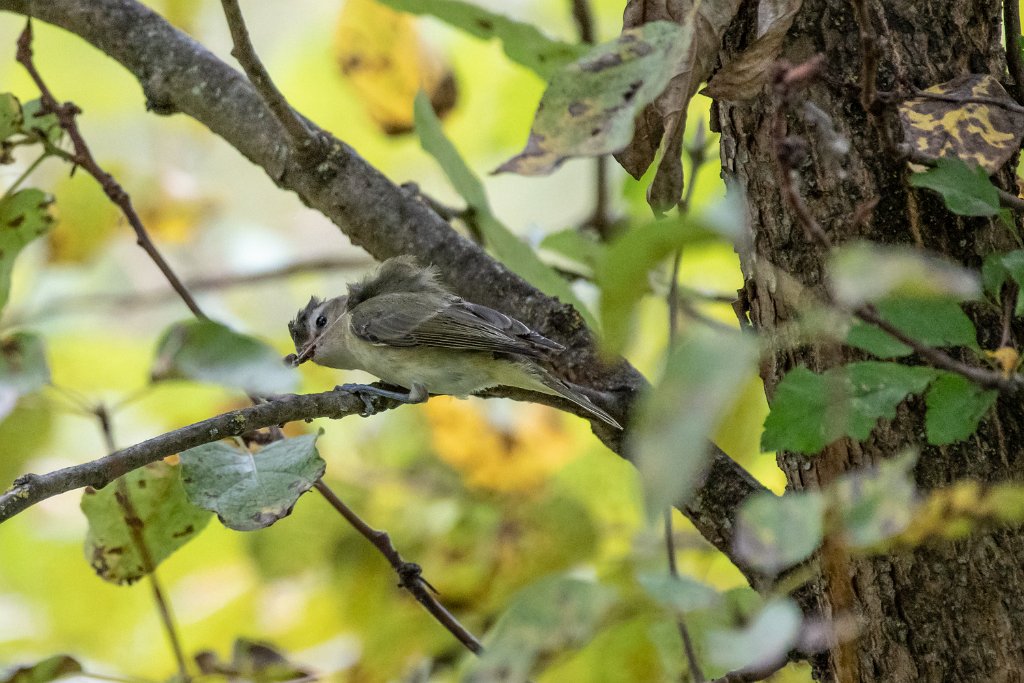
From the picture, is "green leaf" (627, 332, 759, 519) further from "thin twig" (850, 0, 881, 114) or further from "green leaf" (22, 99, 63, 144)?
"green leaf" (22, 99, 63, 144)

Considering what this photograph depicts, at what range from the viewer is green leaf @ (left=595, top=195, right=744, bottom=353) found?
0.62 meters

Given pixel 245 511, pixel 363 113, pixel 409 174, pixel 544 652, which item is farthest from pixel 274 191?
pixel 544 652

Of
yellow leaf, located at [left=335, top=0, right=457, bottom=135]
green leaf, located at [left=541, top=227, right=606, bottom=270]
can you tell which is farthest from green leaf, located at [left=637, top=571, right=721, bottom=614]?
yellow leaf, located at [left=335, top=0, right=457, bottom=135]

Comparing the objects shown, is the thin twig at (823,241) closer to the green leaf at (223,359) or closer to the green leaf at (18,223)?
the green leaf at (223,359)

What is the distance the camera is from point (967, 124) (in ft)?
3.87

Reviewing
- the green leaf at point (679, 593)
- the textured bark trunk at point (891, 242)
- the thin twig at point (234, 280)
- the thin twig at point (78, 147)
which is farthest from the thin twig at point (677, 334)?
the thin twig at point (234, 280)

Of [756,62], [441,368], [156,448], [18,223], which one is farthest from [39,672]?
[441,368]

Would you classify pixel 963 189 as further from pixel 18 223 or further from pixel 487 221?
pixel 18 223

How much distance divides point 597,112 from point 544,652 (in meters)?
0.44

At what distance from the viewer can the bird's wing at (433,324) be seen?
1960 millimetres

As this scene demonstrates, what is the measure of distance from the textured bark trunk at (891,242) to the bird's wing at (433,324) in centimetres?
62

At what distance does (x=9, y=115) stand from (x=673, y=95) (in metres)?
1.03

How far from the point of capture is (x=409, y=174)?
3.26 meters

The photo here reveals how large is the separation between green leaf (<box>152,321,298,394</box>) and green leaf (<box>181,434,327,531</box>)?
0.89 feet
